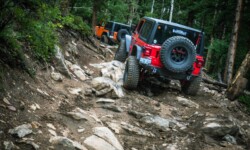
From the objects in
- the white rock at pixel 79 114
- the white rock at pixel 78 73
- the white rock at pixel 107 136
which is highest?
the white rock at pixel 78 73

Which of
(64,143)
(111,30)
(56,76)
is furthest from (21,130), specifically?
(111,30)

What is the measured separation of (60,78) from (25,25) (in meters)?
2.44

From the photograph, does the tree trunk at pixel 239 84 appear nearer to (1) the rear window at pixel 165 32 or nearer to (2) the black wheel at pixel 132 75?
(1) the rear window at pixel 165 32

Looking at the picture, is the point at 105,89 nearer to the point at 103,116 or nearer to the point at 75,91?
the point at 75,91

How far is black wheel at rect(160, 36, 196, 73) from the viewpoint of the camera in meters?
7.38

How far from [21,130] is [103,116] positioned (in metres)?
2.14

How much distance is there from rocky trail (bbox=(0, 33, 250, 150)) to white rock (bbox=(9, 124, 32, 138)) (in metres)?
0.01

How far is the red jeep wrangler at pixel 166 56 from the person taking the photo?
7523 mm

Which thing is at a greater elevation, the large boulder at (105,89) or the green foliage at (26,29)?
the green foliage at (26,29)

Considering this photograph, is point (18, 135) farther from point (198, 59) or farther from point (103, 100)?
point (198, 59)

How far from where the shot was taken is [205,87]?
10930mm

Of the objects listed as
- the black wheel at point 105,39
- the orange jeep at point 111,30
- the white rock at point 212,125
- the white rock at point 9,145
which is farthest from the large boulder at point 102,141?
the black wheel at point 105,39

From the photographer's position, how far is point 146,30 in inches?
341

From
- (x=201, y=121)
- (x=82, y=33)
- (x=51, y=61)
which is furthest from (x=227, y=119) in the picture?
(x=82, y=33)
